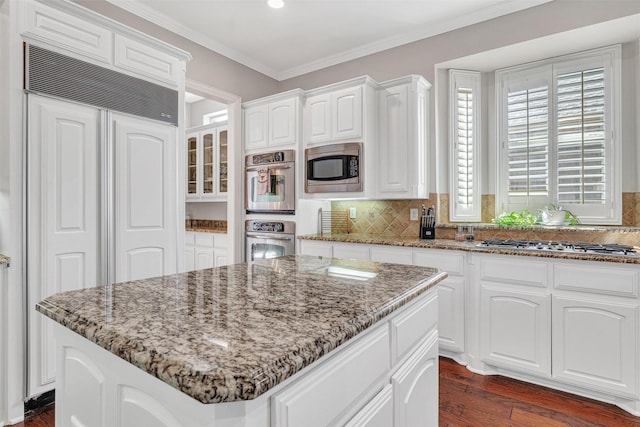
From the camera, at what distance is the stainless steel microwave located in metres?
3.24

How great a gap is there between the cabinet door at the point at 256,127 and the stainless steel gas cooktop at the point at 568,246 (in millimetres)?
2375

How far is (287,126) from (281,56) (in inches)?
36.3

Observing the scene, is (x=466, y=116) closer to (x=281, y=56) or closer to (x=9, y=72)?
(x=281, y=56)

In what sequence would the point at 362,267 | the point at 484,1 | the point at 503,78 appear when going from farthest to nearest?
1. the point at 503,78
2. the point at 484,1
3. the point at 362,267

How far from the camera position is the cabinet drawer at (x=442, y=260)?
2.62 meters

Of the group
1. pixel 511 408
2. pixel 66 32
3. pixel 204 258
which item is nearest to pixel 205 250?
pixel 204 258

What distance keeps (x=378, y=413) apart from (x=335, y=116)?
2.79 metres

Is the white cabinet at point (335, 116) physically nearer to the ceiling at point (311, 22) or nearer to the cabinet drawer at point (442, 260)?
the ceiling at point (311, 22)

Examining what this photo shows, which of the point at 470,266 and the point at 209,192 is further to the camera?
the point at 209,192

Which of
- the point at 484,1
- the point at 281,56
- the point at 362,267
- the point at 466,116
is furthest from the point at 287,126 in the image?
the point at 362,267

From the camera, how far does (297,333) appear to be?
76cm

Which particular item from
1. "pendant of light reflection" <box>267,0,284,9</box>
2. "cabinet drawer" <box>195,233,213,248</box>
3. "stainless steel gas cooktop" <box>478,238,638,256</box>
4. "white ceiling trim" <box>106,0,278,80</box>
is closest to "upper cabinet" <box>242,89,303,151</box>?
"white ceiling trim" <box>106,0,278,80</box>

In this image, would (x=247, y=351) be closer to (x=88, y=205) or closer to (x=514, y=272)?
(x=88, y=205)

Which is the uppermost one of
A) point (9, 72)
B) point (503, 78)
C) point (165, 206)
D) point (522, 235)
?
point (503, 78)
